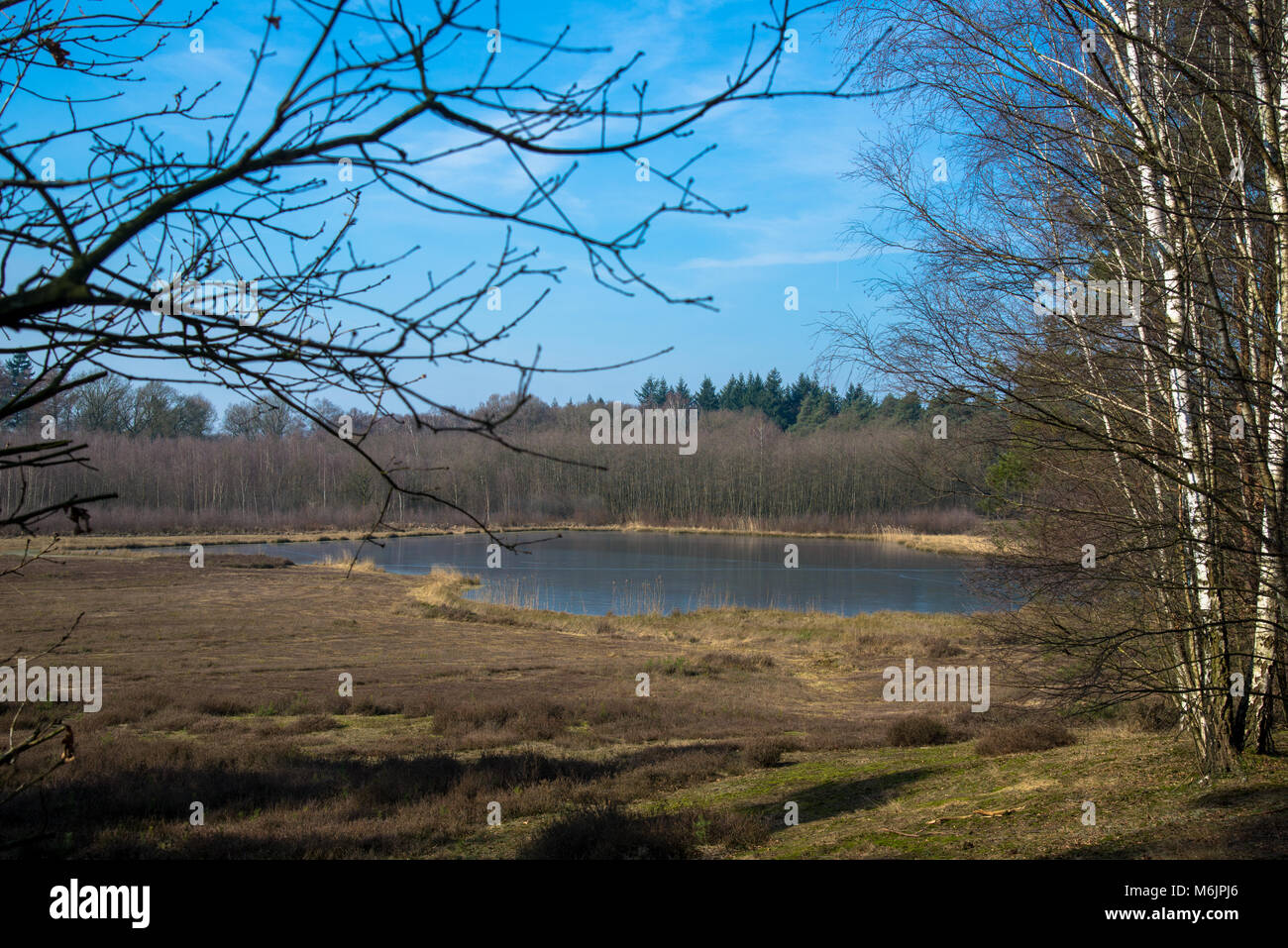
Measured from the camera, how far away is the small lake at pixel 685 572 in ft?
100

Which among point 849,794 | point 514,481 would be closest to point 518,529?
point 514,481

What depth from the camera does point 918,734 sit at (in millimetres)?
10391

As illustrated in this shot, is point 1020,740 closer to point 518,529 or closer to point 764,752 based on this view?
point 764,752

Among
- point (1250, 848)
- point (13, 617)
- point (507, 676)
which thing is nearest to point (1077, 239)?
point (1250, 848)

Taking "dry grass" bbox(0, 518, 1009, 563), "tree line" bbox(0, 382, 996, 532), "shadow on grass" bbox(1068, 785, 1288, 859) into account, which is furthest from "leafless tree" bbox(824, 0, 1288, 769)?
"tree line" bbox(0, 382, 996, 532)

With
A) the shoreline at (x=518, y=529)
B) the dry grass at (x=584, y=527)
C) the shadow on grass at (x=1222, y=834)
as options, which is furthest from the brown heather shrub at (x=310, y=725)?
the shoreline at (x=518, y=529)

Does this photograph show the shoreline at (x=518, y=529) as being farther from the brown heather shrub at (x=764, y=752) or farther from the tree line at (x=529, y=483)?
the brown heather shrub at (x=764, y=752)

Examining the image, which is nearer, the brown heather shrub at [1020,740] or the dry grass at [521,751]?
the dry grass at [521,751]

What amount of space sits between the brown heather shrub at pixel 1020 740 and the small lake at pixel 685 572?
3.16 m

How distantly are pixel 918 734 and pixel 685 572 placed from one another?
99.3ft

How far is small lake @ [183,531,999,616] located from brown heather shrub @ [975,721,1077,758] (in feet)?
10.4

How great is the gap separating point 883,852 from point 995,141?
460 centimetres

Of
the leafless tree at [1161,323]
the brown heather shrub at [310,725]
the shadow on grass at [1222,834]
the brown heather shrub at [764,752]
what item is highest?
the leafless tree at [1161,323]

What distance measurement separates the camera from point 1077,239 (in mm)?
6180
